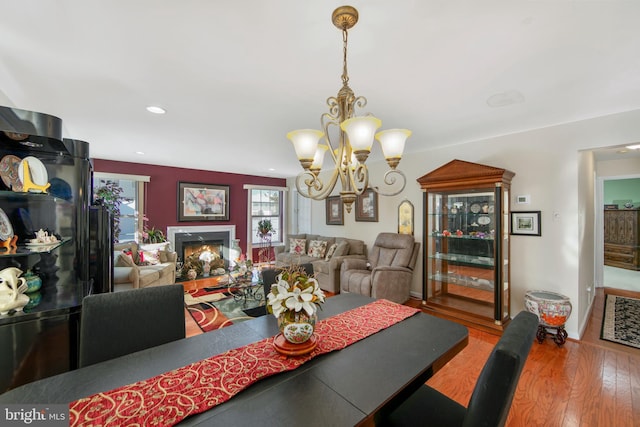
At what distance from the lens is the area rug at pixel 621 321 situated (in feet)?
9.53

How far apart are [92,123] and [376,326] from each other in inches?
139

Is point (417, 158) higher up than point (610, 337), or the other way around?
point (417, 158)

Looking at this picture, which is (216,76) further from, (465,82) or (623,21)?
(623,21)

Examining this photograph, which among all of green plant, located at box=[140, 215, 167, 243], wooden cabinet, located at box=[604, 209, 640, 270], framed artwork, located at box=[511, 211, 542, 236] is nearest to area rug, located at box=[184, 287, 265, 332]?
green plant, located at box=[140, 215, 167, 243]

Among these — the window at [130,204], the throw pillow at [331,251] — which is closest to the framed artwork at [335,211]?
the throw pillow at [331,251]

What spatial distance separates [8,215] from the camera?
1861 mm

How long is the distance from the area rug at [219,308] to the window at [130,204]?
6.11ft

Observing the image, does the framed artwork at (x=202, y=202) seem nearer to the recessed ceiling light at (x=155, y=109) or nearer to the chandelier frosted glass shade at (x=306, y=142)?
the recessed ceiling light at (x=155, y=109)

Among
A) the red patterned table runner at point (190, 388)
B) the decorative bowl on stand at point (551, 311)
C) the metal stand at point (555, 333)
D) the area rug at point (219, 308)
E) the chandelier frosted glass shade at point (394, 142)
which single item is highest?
the chandelier frosted glass shade at point (394, 142)

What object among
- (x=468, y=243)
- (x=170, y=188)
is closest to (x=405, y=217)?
(x=468, y=243)

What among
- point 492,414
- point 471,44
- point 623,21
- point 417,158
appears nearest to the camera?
point 492,414

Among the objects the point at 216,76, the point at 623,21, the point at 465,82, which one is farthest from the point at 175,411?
the point at 623,21

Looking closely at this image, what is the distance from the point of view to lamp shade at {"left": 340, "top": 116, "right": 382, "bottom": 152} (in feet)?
4.50

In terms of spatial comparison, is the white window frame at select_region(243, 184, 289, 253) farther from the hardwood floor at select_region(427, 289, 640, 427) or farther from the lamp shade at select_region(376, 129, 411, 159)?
the lamp shade at select_region(376, 129, 411, 159)
